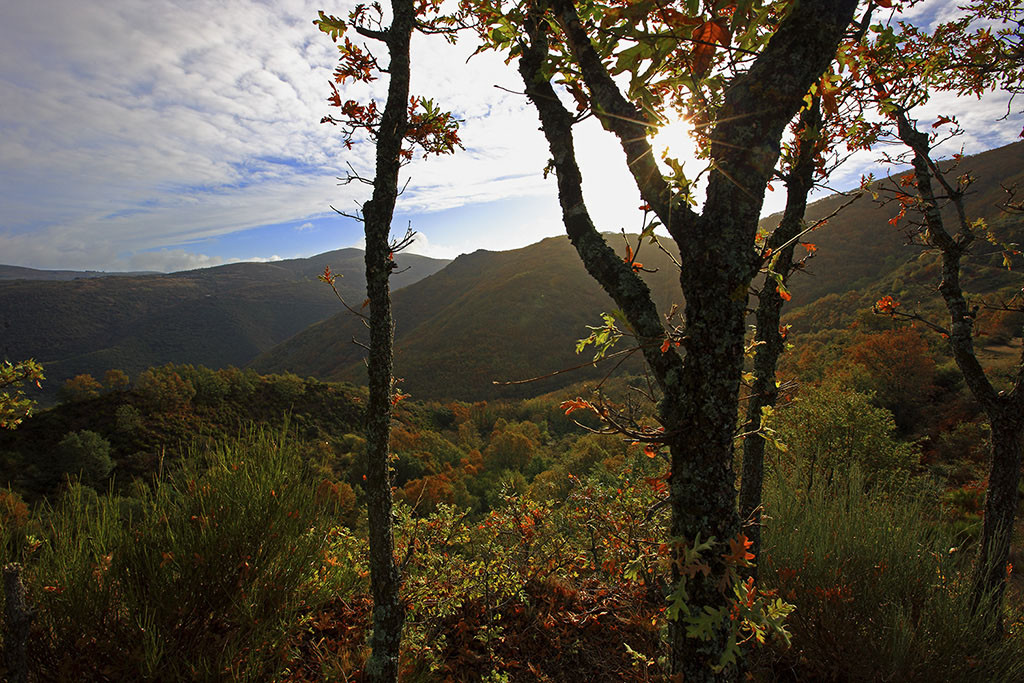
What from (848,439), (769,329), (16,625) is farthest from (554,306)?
(16,625)

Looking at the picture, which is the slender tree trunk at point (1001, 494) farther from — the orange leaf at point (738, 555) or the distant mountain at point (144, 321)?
the distant mountain at point (144, 321)

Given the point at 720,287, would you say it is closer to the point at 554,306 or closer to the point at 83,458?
the point at 83,458

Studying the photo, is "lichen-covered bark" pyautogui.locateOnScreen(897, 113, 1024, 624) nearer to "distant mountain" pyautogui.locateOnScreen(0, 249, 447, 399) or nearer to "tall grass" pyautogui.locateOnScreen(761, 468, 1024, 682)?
"tall grass" pyautogui.locateOnScreen(761, 468, 1024, 682)

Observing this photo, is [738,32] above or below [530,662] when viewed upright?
above

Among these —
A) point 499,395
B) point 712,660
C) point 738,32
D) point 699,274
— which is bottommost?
point 499,395

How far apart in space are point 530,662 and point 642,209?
319cm

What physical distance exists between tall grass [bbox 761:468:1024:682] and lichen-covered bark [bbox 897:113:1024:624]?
6.6 inches

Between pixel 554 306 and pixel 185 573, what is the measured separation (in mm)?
51015

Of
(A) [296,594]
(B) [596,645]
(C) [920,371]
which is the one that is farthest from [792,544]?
(C) [920,371]

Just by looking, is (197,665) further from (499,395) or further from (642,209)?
(499,395)

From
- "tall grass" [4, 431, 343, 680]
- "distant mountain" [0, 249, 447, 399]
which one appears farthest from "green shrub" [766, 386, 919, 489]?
"distant mountain" [0, 249, 447, 399]

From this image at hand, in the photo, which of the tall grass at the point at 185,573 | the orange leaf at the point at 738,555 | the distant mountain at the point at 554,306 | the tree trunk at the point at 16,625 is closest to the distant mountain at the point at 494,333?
the distant mountain at the point at 554,306

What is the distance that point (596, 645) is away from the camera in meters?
3.18

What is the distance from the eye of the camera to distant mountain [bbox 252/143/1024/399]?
30.1 metres
